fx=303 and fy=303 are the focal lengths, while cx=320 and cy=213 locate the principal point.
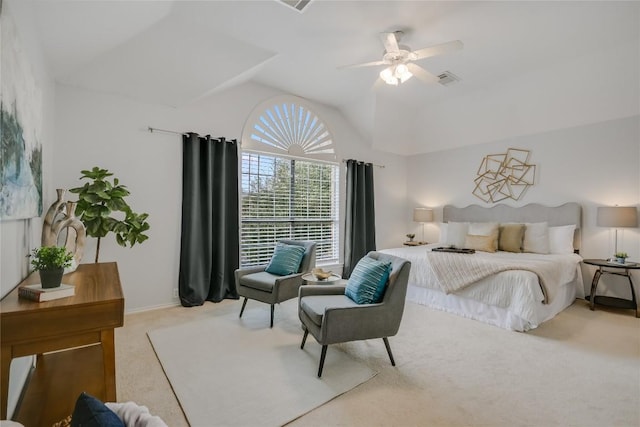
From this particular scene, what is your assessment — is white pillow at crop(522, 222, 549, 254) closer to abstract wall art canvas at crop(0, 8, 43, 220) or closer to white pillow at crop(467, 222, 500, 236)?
white pillow at crop(467, 222, 500, 236)

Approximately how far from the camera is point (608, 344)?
9.02 ft

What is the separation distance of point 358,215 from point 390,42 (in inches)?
122

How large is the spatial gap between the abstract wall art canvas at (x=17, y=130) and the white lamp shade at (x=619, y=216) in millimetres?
5438

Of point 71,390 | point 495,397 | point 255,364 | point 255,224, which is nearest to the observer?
point 71,390

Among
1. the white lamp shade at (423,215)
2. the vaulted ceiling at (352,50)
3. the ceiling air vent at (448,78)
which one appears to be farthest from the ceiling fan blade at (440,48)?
the white lamp shade at (423,215)

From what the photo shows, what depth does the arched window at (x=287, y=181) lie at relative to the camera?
4.41m

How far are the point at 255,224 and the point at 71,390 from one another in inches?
112

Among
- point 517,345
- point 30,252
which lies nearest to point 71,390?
point 30,252

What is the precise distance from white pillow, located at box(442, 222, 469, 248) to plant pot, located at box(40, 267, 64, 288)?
4.74 metres

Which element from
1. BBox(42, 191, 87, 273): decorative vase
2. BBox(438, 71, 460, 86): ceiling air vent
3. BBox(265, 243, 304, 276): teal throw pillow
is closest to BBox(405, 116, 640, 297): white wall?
BBox(438, 71, 460, 86): ceiling air vent

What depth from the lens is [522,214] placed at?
475 cm

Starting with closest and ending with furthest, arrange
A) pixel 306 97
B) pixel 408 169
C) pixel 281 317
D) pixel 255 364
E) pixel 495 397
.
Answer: pixel 495 397
pixel 255 364
pixel 281 317
pixel 306 97
pixel 408 169

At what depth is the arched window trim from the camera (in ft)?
14.5

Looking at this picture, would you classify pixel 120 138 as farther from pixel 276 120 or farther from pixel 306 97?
pixel 306 97
